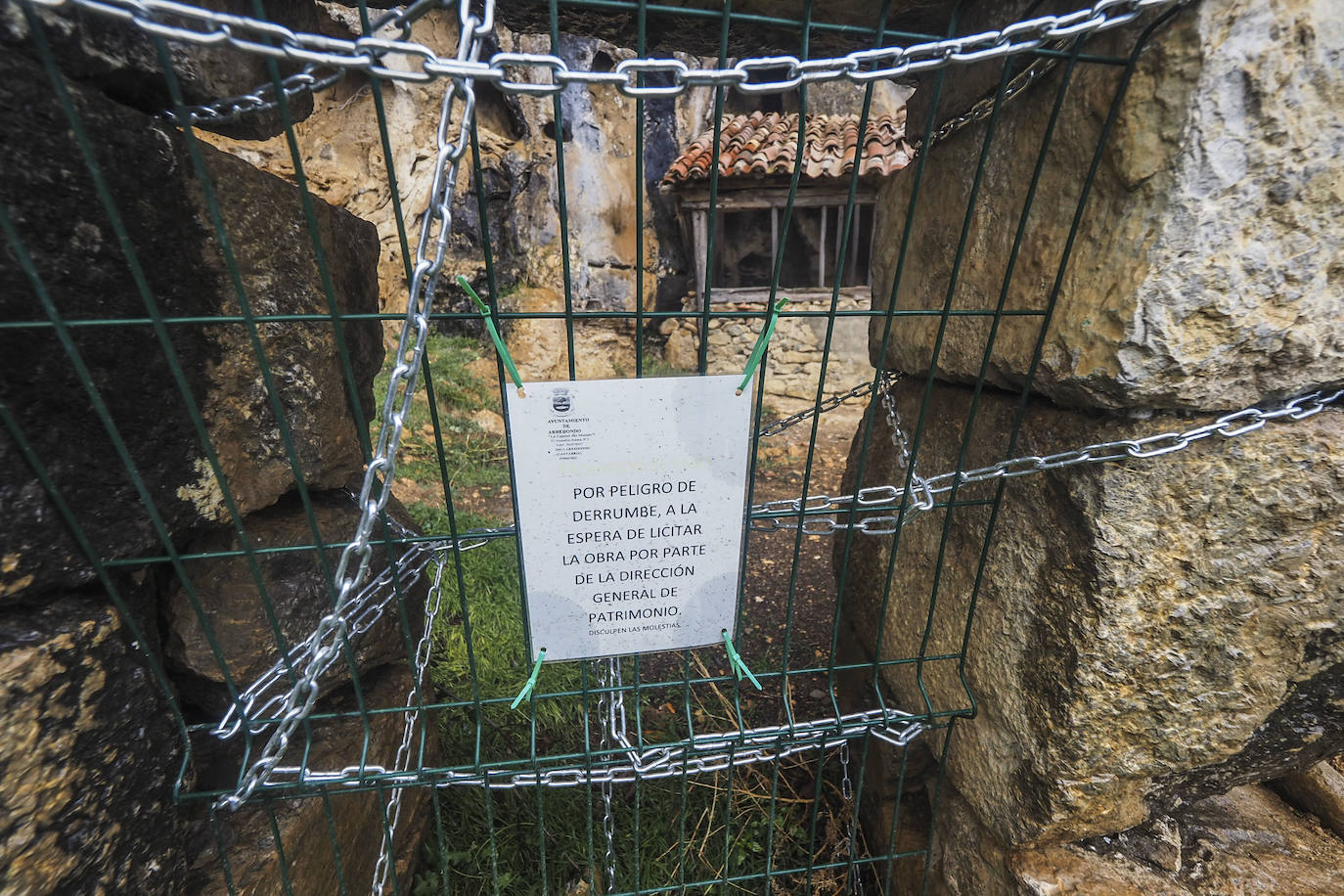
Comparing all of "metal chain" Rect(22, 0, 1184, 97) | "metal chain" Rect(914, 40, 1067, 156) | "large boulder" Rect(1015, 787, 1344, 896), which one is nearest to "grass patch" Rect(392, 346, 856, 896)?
"large boulder" Rect(1015, 787, 1344, 896)

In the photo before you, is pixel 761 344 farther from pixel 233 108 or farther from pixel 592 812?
pixel 592 812

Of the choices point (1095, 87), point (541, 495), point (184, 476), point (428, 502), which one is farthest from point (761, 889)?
point (428, 502)

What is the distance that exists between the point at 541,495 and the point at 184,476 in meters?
0.65

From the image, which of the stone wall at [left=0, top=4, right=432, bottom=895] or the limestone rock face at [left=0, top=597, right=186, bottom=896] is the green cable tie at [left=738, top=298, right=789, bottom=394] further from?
the limestone rock face at [left=0, top=597, right=186, bottom=896]

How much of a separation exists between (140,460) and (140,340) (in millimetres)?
201

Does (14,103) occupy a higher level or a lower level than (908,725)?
higher

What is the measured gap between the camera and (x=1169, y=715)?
1.19m

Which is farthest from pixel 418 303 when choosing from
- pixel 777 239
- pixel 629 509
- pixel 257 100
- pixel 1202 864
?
pixel 777 239

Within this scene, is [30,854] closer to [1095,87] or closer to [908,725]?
[908,725]

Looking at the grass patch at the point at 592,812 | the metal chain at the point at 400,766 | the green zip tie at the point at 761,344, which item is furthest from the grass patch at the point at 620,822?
the green zip tie at the point at 761,344

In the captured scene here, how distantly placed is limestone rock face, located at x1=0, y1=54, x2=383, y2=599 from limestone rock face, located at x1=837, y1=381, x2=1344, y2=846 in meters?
1.26

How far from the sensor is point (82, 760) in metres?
1.00

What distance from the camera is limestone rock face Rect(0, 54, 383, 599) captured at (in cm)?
93

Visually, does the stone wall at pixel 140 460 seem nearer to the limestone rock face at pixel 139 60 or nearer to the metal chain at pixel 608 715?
the limestone rock face at pixel 139 60
